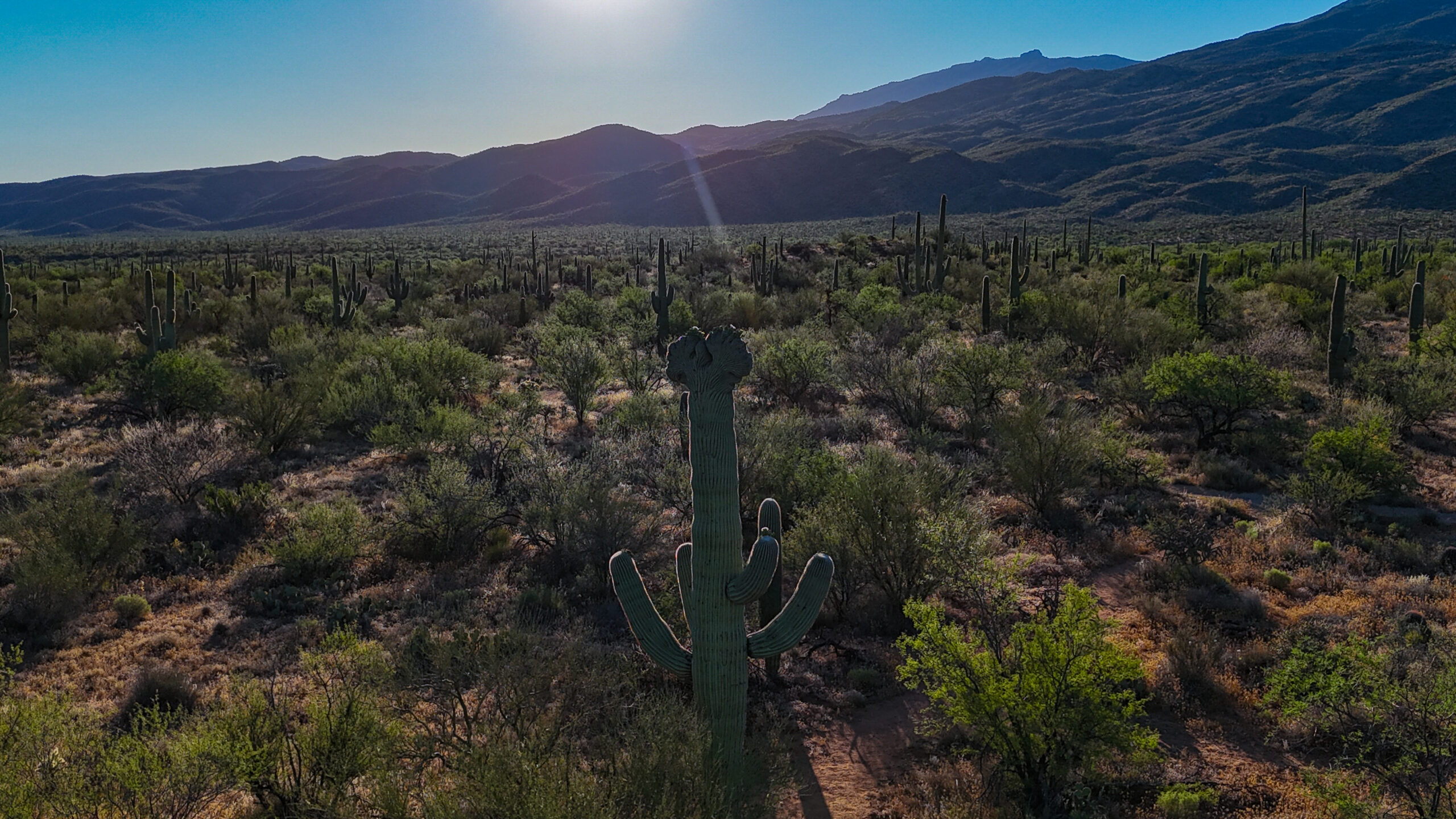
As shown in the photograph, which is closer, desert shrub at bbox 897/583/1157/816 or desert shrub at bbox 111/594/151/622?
desert shrub at bbox 897/583/1157/816

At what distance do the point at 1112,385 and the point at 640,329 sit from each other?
12.6m

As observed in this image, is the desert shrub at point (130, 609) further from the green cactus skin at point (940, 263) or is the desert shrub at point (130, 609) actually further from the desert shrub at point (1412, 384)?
the green cactus skin at point (940, 263)

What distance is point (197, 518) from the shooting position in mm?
10836

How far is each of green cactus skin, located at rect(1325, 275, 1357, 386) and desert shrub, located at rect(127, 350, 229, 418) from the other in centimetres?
2184

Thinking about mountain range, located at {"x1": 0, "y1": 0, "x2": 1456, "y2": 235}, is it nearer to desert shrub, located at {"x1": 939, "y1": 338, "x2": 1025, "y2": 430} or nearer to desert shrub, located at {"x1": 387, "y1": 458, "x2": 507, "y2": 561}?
desert shrub, located at {"x1": 939, "y1": 338, "x2": 1025, "y2": 430}

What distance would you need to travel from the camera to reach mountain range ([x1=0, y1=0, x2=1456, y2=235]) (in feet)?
300

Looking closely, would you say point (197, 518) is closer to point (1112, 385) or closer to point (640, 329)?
point (640, 329)

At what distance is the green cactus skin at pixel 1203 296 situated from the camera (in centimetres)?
2170

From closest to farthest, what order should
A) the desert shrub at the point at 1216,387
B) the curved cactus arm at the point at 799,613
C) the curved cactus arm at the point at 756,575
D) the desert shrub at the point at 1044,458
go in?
1. the curved cactus arm at the point at 756,575
2. the curved cactus arm at the point at 799,613
3. the desert shrub at the point at 1044,458
4. the desert shrub at the point at 1216,387

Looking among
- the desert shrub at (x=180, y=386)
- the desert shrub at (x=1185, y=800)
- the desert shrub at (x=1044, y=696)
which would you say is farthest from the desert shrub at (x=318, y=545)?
the desert shrub at (x=1185, y=800)

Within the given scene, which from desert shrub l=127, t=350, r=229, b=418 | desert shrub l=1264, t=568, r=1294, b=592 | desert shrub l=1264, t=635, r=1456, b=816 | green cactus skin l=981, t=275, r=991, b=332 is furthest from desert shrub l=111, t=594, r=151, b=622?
green cactus skin l=981, t=275, r=991, b=332

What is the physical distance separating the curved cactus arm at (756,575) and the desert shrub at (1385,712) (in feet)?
11.6

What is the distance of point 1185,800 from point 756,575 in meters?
3.38

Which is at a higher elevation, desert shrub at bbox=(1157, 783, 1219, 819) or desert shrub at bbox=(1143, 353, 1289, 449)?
desert shrub at bbox=(1143, 353, 1289, 449)
